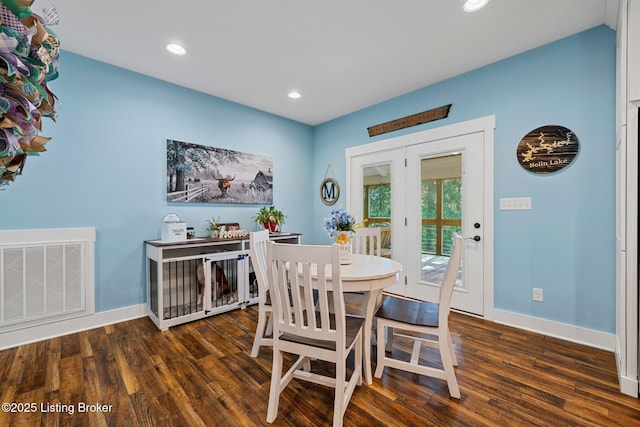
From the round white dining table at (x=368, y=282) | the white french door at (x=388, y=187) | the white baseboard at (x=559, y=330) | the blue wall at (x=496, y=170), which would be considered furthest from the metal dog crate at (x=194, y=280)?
the white baseboard at (x=559, y=330)

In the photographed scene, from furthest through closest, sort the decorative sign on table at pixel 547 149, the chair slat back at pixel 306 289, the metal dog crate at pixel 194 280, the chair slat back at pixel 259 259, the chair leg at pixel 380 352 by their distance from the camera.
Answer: the metal dog crate at pixel 194 280 → the decorative sign on table at pixel 547 149 → the chair slat back at pixel 259 259 → the chair leg at pixel 380 352 → the chair slat back at pixel 306 289

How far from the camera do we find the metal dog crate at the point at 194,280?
2.71 meters

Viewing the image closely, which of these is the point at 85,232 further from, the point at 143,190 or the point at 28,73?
the point at 28,73

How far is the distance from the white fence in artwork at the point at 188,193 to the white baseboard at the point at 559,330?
349 cm

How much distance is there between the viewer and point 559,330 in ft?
7.88

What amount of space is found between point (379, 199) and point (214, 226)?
2178 millimetres

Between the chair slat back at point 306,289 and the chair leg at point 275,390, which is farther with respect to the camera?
the chair leg at point 275,390

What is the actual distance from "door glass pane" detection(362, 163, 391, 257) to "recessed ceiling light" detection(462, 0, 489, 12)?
6.15 ft

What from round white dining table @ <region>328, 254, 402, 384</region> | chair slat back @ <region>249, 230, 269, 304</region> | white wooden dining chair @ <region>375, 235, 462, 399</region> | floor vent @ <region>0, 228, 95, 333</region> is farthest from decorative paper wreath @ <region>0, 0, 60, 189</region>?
floor vent @ <region>0, 228, 95, 333</region>

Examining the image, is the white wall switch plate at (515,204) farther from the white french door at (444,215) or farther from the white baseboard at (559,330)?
the white baseboard at (559,330)

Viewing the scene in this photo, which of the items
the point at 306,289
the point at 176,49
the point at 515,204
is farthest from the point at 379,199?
the point at 176,49

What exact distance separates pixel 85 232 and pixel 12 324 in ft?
2.81

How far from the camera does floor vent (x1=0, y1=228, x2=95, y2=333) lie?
2219 millimetres

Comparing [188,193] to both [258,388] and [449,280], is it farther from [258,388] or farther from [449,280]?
[449,280]
